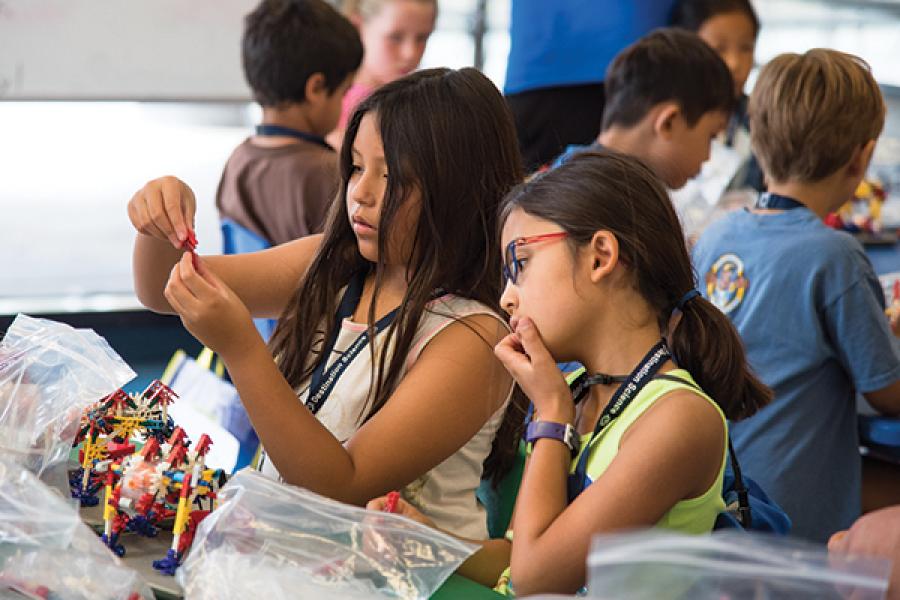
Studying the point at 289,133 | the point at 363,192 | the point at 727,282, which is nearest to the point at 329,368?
the point at 363,192

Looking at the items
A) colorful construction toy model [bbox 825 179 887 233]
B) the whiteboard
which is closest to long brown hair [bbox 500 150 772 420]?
colorful construction toy model [bbox 825 179 887 233]

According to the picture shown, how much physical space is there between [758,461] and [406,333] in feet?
3.24

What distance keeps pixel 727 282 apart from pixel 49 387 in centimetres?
141

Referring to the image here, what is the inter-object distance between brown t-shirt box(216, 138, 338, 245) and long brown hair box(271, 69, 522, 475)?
3.37 ft

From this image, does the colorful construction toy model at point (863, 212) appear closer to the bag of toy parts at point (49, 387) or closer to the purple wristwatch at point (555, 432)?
the purple wristwatch at point (555, 432)

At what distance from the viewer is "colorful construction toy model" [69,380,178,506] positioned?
4.07 ft

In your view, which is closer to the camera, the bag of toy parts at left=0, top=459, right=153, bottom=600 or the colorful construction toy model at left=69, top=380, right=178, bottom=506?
the bag of toy parts at left=0, top=459, right=153, bottom=600

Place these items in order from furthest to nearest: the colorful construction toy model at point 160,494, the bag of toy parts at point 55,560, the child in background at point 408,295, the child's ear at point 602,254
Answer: the child in background at point 408,295, the child's ear at point 602,254, the colorful construction toy model at point 160,494, the bag of toy parts at point 55,560

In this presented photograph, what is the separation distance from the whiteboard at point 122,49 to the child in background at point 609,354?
293 cm

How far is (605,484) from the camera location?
4.04 feet

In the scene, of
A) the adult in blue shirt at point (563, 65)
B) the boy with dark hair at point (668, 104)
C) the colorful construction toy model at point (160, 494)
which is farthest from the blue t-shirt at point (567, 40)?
the colorful construction toy model at point (160, 494)

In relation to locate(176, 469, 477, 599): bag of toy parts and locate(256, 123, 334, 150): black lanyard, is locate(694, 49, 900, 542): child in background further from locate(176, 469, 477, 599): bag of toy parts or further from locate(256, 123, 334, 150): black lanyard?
locate(176, 469, 477, 599): bag of toy parts

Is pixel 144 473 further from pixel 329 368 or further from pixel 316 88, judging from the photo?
pixel 316 88

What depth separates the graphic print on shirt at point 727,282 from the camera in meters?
2.22
